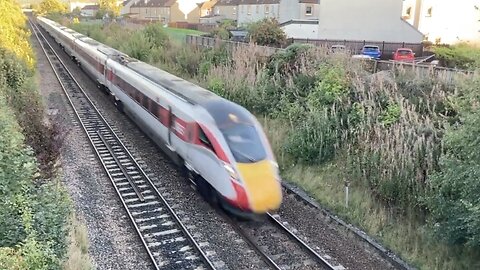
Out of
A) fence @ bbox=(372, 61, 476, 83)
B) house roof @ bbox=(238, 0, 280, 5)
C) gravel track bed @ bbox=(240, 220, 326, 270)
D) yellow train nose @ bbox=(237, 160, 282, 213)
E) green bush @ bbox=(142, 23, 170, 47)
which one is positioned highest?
house roof @ bbox=(238, 0, 280, 5)

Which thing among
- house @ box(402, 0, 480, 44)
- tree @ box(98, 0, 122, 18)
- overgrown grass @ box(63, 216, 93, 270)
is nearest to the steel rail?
overgrown grass @ box(63, 216, 93, 270)

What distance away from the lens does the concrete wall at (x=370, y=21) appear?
35.6 meters

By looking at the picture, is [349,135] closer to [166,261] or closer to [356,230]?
[356,230]

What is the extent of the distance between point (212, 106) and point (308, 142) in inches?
156

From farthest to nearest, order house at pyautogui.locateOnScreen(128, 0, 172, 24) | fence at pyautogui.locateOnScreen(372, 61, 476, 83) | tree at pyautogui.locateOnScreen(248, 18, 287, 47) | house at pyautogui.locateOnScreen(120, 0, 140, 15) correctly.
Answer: house at pyautogui.locateOnScreen(120, 0, 140, 15)
house at pyautogui.locateOnScreen(128, 0, 172, 24)
tree at pyautogui.locateOnScreen(248, 18, 287, 47)
fence at pyautogui.locateOnScreen(372, 61, 476, 83)

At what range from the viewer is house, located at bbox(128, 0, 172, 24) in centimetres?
8094

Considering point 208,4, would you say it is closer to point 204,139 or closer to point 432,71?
point 432,71

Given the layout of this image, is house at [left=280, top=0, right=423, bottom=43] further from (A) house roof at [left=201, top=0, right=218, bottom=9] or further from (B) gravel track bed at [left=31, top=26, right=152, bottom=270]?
(A) house roof at [left=201, top=0, right=218, bottom=9]

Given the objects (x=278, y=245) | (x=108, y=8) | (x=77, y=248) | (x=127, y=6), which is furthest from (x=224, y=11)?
(x=77, y=248)

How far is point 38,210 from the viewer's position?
7.04 metres

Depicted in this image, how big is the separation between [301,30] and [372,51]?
12.2m

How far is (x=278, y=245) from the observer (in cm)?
910

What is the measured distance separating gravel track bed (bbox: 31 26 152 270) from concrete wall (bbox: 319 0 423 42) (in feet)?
86.3

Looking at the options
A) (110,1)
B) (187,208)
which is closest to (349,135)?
(187,208)
